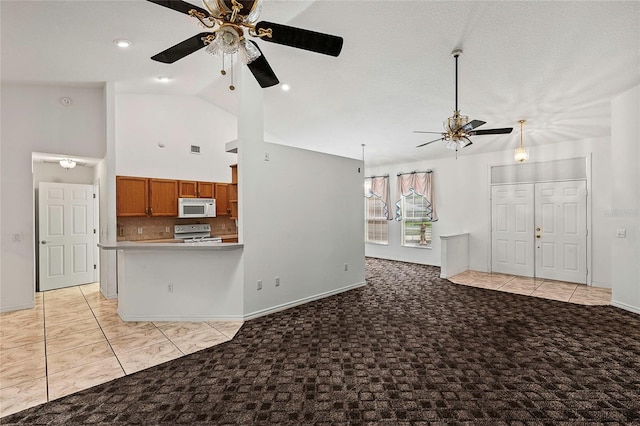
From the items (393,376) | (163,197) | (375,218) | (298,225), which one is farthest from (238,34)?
(375,218)

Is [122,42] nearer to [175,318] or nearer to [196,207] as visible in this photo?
[196,207]

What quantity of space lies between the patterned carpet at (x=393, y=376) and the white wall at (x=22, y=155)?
335cm

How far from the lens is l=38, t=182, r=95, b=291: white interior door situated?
563 centimetres

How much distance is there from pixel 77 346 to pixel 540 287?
7176mm

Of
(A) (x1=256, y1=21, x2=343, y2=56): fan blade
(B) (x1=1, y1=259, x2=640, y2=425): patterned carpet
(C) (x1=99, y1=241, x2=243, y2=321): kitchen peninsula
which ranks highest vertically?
(A) (x1=256, y1=21, x2=343, y2=56): fan blade

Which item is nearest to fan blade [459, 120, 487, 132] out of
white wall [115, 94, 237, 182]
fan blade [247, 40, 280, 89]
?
fan blade [247, 40, 280, 89]

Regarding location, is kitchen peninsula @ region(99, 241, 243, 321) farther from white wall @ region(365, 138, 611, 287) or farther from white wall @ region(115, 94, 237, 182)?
white wall @ region(365, 138, 611, 287)

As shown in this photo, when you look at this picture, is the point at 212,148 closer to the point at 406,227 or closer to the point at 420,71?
the point at 420,71

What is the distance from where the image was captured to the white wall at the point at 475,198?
5.73 metres

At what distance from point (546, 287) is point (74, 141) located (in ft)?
28.4

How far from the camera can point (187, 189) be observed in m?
6.26

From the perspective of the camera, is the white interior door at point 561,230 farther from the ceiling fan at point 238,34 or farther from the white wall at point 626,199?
the ceiling fan at point 238,34

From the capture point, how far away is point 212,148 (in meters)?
6.78

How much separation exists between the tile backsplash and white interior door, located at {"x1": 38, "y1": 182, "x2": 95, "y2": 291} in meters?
1.18
